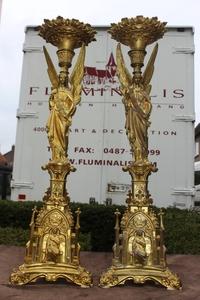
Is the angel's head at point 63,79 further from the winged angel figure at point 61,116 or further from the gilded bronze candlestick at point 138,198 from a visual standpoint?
the gilded bronze candlestick at point 138,198

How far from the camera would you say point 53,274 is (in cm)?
542

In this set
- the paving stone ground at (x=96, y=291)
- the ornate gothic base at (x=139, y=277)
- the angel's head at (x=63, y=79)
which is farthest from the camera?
the angel's head at (x=63, y=79)

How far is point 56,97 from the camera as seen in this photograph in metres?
5.94

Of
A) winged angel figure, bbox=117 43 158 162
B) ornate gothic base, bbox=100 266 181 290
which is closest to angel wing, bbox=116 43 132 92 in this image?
winged angel figure, bbox=117 43 158 162

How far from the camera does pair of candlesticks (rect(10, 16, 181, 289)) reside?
5.47 meters

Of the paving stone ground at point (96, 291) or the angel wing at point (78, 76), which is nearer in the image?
the paving stone ground at point (96, 291)

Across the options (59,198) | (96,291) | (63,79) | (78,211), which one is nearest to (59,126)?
(63,79)

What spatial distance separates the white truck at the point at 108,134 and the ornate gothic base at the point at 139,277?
171 inches

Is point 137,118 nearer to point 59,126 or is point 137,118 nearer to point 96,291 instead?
point 59,126

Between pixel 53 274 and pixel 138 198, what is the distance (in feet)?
4.55

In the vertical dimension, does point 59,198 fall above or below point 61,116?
below

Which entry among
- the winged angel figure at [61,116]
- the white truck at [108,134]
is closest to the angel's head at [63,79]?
the winged angel figure at [61,116]

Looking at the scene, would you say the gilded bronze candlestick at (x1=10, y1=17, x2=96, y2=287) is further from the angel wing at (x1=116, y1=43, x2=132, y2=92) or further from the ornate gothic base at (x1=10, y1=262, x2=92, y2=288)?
the angel wing at (x1=116, y1=43, x2=132, y2=92)

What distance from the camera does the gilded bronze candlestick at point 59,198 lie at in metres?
5.47
